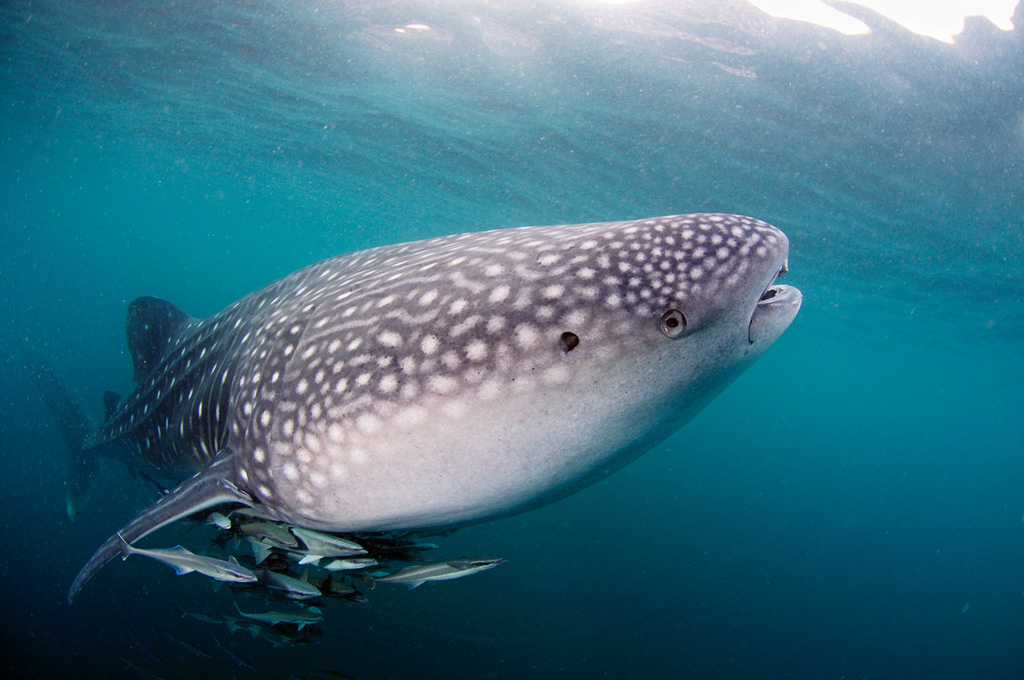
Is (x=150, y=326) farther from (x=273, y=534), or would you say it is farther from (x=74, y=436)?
(x=74, y=436)

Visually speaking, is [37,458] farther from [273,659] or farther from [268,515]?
[268,515]

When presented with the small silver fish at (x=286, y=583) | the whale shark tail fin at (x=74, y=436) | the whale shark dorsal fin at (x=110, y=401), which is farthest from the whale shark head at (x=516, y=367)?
the whale shark tail fin at (x=74, y=436)

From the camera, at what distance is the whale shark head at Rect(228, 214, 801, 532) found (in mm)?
1810

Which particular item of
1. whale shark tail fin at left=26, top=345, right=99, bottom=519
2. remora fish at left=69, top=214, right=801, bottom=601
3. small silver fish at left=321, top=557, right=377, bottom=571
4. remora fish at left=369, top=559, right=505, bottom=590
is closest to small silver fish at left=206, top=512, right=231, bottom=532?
remora fish at left=69, top=214, right=801, bottom=601

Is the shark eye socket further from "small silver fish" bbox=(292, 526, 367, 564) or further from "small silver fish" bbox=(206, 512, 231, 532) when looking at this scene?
"small silver fish" bbox=(206, 512, 231, 532)

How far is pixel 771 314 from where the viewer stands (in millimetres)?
1966

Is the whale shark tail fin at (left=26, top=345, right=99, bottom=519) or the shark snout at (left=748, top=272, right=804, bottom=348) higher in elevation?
the shark snout at (left=748, top=272, right=804, bottom=348)

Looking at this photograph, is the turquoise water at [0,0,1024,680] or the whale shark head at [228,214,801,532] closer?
Result: the whale shark head at [228,214,801,532]

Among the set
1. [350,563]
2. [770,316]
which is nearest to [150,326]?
[350,563]

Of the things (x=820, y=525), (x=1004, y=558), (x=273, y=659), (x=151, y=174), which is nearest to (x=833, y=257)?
(x=820, y=525)

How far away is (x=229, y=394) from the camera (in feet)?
9.87

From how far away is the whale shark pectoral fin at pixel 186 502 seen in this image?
2.44 meters

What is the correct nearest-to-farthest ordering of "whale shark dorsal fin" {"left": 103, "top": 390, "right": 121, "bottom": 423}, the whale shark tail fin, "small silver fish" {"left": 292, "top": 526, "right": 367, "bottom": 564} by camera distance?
"small silver fish" {"left": 292, "top": 526, "right": 367, "bottom": 564} < "whale shark dorsal fin" {"left": 103, "top": 390, "right": 121, "bottom": 423} < the whale shark tail fin

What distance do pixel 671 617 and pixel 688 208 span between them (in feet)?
48.2
